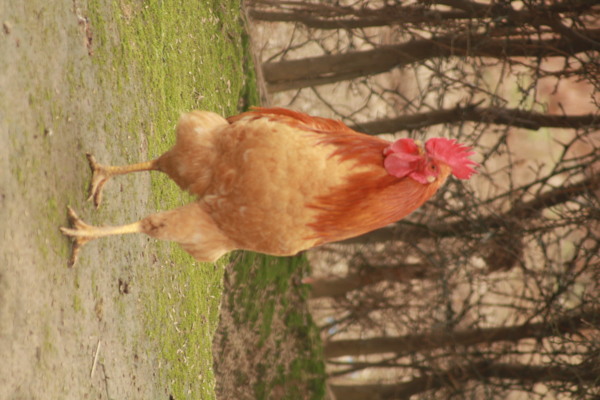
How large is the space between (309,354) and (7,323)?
18.8ft

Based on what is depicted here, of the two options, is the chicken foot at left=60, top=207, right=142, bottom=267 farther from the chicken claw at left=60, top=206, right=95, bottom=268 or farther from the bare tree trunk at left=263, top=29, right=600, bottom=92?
the bare tree trunk at left=263, top=29, right=600, bottom=92

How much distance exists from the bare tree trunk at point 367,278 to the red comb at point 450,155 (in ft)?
15.2

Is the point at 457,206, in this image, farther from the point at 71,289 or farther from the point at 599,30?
the point at 71,289

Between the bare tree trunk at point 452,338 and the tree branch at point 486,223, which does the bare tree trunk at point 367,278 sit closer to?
the tree branch at point 486,223

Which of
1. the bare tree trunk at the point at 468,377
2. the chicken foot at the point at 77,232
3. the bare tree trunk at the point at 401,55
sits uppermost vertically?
the bare tree trunk at the point at 401,55

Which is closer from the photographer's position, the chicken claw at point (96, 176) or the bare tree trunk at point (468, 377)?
the chicken claw at point (96, 176)

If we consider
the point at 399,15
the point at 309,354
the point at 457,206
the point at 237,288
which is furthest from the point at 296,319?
the point at 399,15

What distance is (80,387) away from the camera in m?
2.46

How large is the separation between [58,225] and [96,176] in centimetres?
42

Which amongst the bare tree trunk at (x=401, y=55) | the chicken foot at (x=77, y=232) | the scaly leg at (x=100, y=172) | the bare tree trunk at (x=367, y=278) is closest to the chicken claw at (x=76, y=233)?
the chicken foot at (x=77, y=232)

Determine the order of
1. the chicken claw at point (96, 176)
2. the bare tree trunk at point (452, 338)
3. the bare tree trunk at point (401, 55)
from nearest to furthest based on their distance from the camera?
the chicken claw at point (96, 176) < the bare tree trunk at point (401, 55) < the bare tree trunk at point (452, 338)

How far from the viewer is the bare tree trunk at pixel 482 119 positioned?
5.89m

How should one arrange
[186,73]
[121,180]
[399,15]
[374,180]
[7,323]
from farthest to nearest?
[399,15] → [186,73] → [121,180] → [374,180] → [7,323]

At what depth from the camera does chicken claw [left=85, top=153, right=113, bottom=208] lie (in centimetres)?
278
